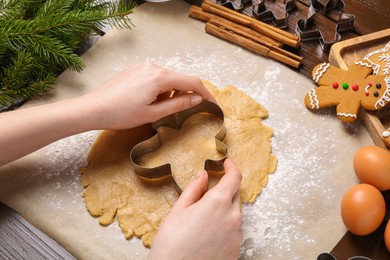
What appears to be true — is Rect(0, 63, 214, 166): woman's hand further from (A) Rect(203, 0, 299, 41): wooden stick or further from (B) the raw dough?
(A) Rect(203, 0, 299, 41): wooden stick

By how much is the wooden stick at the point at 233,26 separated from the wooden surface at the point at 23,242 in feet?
2.98

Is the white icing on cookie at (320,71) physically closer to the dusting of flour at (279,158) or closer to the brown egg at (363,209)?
the dusting of flour at (279,158)

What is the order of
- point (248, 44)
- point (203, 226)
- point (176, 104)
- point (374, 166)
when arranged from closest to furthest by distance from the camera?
point (203, 226) → point (374, 166) → point (176, 104) → point (248, 44)

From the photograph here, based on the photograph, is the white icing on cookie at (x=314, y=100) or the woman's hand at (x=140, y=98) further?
the white icing on cookie at (x=314, y=100)

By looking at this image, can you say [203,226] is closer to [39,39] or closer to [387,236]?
[387,236]

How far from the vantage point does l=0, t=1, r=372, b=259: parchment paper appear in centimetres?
134

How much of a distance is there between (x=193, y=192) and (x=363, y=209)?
431mm

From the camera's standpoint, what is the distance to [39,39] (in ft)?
4.96

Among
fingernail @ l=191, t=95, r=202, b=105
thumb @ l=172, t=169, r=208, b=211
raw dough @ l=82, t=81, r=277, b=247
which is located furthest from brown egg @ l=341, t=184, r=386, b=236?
fingernail @ l=191, t=95, r=202, b=105

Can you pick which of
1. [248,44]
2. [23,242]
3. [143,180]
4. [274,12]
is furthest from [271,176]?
[23,242]

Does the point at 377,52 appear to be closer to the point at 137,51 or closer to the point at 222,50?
the point at 222,50

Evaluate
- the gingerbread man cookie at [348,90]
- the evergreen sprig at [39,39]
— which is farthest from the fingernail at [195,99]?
the evergreen sprig at [39,39]

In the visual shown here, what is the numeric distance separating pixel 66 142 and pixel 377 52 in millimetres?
1012

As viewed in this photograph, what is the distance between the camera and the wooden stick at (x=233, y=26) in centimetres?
164
